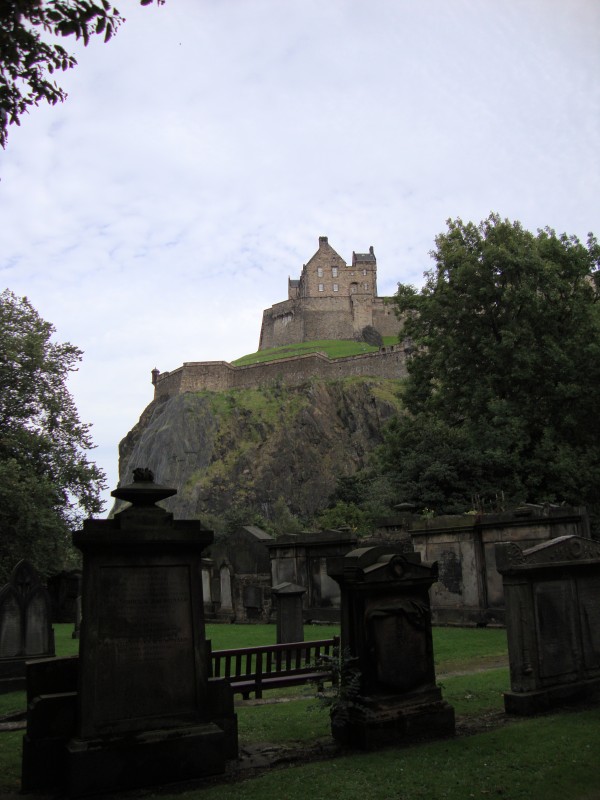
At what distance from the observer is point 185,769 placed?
15.6 ft

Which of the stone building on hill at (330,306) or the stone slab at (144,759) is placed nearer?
the stone slab at (144,759)

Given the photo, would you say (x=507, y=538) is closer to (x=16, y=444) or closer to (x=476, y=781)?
(x=476, y=781)

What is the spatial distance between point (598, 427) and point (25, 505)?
17.5 m

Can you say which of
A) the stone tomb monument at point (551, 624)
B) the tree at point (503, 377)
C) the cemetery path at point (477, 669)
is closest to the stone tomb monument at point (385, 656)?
the stone tomb monument at point (551, 624)

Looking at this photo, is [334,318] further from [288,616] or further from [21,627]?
[21,627]

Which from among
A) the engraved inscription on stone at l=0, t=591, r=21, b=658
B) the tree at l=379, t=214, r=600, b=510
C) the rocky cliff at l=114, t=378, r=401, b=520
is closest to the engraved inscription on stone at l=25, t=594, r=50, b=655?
the engraved inscription on stone at l=0, t=591, r=21, b=658

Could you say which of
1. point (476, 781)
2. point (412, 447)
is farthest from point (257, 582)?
point (476, 781)

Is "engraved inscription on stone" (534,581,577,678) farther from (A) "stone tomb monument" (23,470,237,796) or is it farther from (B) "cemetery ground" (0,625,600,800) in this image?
(A) "stone tomb monument" (23,470,237,796)

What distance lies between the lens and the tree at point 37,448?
19.2 m

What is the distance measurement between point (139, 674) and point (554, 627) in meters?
Answer: 3.96

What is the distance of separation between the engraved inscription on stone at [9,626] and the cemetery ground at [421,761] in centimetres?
339

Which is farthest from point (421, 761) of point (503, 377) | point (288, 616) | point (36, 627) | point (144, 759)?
point (503, 377)

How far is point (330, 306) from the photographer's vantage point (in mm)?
87812

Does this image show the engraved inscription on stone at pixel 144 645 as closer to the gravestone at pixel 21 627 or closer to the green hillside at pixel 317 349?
the gravestone at pixel 21 627
